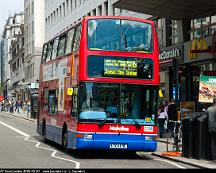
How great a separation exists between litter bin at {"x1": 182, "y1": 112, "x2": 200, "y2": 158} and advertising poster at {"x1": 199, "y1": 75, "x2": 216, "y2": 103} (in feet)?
2.05

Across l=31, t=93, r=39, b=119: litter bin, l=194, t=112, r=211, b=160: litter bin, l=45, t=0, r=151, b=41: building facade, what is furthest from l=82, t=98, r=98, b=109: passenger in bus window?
l=31, t=93, r=39, b=119: litter bin

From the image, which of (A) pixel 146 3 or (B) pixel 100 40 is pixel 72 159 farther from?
(A) pixel 146 3

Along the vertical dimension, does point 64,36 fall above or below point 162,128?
above

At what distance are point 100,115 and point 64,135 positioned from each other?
2725mm

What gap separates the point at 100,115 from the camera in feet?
51.5

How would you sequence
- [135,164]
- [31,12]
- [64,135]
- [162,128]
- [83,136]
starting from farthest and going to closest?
[31,12]
[162,128]
[64,135]
[83,136]
[135,164]

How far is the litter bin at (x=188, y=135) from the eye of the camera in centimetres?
1563

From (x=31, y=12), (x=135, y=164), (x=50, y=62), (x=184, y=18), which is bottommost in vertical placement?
(x=135, y=164)

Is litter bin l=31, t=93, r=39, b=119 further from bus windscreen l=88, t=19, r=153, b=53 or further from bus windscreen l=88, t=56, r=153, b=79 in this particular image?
bus windscreen l=88, t=56, r=153, b=79

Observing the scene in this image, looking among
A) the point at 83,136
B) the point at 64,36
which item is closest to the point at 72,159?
the point at 83,136

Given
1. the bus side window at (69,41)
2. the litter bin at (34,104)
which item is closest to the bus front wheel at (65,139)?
the bus side window at (69,41)

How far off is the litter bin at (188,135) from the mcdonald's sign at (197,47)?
10969 millimetres

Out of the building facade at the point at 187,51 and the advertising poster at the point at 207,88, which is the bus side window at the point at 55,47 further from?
the building facade at the point at 187,51

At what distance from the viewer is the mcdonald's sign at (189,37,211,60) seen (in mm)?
26606
